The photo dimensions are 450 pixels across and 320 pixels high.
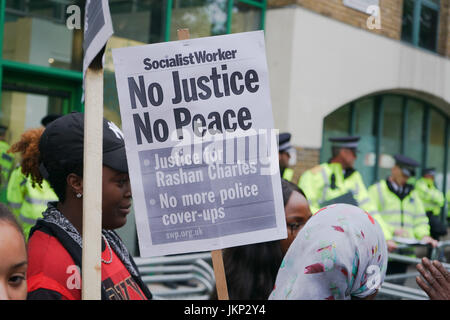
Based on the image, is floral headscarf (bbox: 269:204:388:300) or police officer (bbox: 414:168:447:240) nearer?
floral headscarf (bbox: 269:204:388:300)

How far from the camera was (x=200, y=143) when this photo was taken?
2.23 metres

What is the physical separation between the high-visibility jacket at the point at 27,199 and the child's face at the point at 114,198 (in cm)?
325

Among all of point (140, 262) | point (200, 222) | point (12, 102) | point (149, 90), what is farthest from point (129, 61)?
point (12, 102)

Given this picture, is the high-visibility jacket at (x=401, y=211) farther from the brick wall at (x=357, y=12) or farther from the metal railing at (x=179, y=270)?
the brick wall at (x=357, y=12)

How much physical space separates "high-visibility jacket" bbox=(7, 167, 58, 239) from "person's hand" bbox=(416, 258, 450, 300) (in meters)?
3.76

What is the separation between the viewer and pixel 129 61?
2.19m

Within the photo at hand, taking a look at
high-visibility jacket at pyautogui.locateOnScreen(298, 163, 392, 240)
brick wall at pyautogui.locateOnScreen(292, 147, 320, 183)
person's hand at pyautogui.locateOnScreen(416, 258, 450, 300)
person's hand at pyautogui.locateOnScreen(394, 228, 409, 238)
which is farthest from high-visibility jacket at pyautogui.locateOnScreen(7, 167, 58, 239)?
brick wall at pyautogui.locateOnScreen(292, 147, 320, 183)

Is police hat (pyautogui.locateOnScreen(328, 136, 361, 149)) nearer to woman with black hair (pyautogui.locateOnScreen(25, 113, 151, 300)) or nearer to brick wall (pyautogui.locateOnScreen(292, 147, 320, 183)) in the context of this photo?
brick wall (pyautogui.locateOnScreen(292, 147, 320, 183))

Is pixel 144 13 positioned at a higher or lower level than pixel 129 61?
higher

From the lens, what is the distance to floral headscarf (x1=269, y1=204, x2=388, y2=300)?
168 cm

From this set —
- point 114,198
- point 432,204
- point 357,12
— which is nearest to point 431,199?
point 432,204
